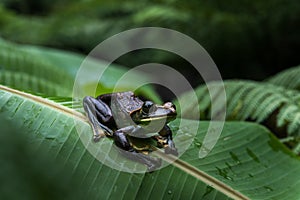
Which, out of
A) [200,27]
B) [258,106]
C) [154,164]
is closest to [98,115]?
[154,164]

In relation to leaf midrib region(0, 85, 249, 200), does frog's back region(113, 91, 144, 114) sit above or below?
above

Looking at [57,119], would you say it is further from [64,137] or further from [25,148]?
[25,148]

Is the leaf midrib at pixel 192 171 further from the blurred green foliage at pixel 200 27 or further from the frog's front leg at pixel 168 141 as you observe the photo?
the blurred green foliage at pixel 200 27

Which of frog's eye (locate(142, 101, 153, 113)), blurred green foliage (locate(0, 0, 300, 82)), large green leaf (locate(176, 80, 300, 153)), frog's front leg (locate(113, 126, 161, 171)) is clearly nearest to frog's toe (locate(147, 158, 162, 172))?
frog's front leg (locate(113, 126, 161, 171))

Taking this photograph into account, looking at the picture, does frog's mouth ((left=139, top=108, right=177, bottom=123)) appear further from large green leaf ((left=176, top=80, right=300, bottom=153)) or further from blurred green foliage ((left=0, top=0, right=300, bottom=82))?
blurred green foliage ((left=0, top=0, right=300, bottom=82))

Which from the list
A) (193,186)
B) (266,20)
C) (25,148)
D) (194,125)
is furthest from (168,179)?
(266,20)

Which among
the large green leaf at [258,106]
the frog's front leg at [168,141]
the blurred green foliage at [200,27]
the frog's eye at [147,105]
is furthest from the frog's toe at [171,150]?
the blurred green foliage at [200,27]

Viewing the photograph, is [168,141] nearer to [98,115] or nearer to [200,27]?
[98,115]
